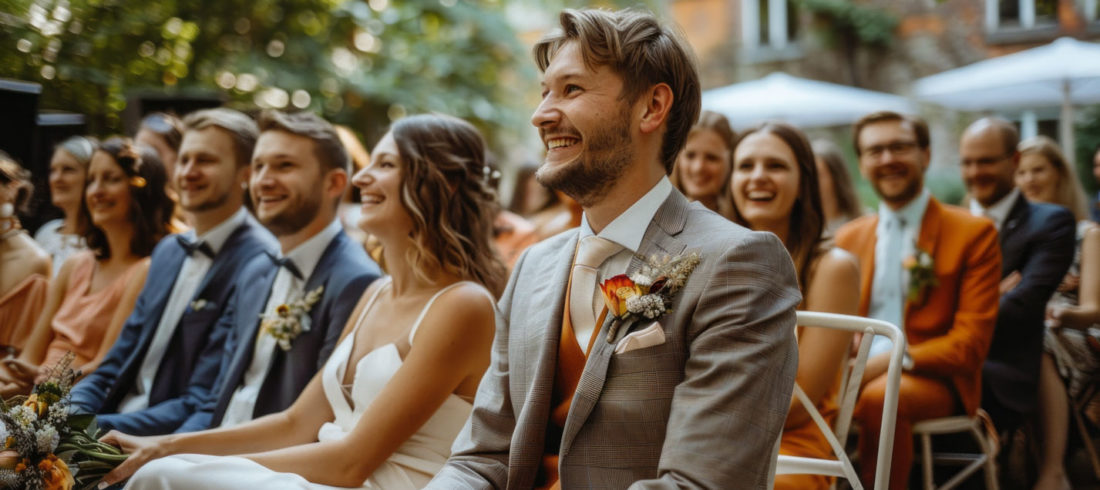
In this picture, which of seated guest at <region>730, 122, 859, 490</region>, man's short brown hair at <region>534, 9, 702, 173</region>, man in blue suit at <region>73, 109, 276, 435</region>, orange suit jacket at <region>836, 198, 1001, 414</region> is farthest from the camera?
man in blue suit at <region>73, 109, 276, 435</region>

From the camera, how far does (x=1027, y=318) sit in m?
4.69

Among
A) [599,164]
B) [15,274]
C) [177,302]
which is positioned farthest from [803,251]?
[15,274]

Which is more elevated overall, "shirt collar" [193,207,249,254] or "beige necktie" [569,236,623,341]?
"shirt collar" [193,207,249,254]

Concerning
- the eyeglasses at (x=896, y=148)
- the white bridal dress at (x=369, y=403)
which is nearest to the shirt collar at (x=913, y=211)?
the eyeglasses at (x=896, y=148)

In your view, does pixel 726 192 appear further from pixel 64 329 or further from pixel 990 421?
pixel 64 329

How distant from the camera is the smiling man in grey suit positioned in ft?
6.45

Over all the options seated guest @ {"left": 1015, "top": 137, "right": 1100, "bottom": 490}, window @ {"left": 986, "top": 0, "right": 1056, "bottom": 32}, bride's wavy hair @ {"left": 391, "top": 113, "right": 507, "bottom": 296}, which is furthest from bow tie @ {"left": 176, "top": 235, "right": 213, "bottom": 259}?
window @ {"left": 986, "top": 0, "right": 1056, "bottom": 32}

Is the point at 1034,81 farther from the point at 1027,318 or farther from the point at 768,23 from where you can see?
the point at 768,23

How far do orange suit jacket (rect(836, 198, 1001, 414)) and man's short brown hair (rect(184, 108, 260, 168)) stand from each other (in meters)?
2.97

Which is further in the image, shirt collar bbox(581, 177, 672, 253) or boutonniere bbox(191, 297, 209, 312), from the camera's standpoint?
boutonniere bbox(191, 297, 209, 312)

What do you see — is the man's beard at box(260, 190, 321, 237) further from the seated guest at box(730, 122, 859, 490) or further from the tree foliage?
the tree foliage

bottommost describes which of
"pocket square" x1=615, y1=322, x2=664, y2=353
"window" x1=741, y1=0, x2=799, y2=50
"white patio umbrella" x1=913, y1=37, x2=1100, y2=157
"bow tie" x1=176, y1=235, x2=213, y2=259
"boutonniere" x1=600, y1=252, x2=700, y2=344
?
"pocket square" x1=615, y1=322, x2=664, y2=353

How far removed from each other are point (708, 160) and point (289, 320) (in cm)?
210

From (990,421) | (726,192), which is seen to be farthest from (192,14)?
(990,421)
